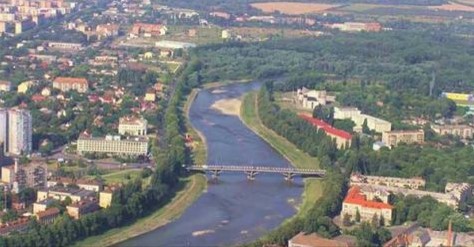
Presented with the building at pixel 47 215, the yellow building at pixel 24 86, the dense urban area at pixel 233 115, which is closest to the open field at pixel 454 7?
the dense urban area at pixel 233 115

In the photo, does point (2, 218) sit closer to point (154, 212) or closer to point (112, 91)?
point (154, 212)

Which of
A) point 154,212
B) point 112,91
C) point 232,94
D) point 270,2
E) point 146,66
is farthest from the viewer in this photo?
point 270,2

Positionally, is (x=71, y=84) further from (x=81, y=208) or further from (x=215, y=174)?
(x=81, y=208)

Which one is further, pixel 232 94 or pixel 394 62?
pixel 394 62

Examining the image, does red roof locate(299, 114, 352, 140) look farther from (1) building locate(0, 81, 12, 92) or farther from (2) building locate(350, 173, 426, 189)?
(1) building locate(0, 81, 12, 92)

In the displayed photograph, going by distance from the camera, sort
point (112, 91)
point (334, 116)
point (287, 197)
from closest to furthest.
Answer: point (287, 197)
point (334, 116)
point (112, 91)

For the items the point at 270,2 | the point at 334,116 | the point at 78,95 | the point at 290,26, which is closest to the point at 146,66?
the point at 78,95
